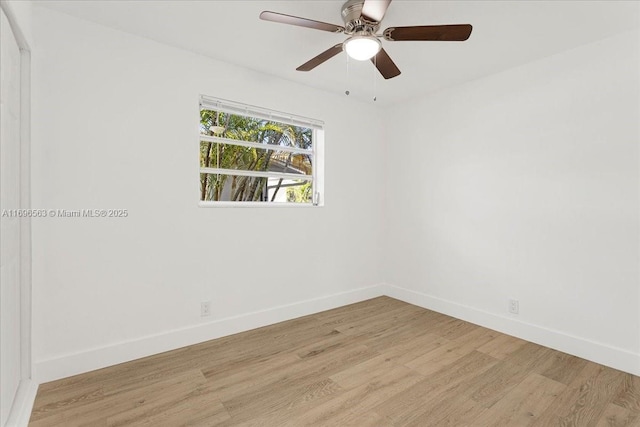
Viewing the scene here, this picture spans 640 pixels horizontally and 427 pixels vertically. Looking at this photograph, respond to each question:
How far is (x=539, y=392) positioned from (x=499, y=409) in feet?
1.26

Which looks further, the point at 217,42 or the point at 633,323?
the point at 217,42

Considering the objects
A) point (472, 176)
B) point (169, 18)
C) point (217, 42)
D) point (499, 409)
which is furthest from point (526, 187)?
point (169, 18)

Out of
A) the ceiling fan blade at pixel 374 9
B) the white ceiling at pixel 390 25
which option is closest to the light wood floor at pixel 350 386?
the ceiling fan blade at pixel 374 9

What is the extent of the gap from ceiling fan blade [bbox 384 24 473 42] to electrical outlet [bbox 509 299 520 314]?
2.28 m

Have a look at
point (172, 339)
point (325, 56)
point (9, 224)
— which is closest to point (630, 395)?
point (325, 56)

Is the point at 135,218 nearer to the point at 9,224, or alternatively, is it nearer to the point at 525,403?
the point at 9,224

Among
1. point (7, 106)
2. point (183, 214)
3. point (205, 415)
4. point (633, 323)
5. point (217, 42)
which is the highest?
point (217, 42)

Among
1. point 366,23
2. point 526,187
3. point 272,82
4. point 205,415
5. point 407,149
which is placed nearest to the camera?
point 205,415

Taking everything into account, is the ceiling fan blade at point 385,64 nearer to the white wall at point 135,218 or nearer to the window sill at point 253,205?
the white wall at point 135,218

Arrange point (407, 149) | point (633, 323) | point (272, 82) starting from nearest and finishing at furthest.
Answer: point (633, 323)
point (272, 82)
point (407, 149)

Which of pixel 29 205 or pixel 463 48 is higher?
pixel 463 48

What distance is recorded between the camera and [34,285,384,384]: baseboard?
2.13 metres

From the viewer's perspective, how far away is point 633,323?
7.54 ft

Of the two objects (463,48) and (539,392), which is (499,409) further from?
(463,48)
